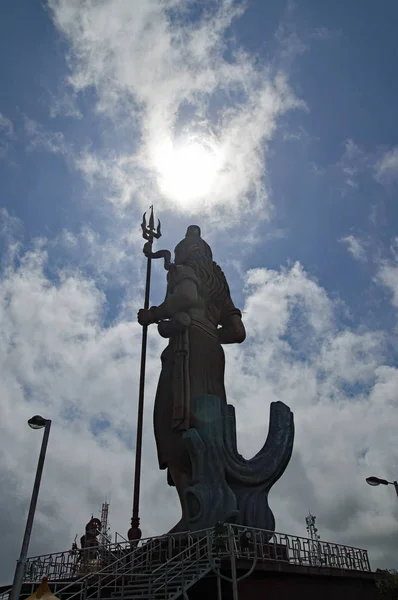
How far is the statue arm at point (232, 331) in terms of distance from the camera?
16.3m

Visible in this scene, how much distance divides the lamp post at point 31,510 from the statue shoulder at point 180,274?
7.51 meters

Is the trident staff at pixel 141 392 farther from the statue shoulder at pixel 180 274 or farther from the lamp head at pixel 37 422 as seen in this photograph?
the lamp head at pixel 37 422

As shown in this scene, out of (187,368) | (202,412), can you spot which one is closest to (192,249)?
(187,368)

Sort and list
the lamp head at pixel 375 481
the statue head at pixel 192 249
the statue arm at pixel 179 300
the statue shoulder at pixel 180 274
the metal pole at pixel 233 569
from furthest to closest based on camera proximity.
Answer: the statue head at pixel 192 249
the statue shoulder at pixel 180 274
the statue arm at pixel 179 300
the lamp head at pixel 375 481
the metal pole at pixel 233 569

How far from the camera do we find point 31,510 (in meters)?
8.43

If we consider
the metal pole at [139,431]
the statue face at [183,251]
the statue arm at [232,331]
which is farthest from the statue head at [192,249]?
the statue arm at [232,331]

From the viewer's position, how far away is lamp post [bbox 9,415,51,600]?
7.83 meters

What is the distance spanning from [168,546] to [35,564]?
12.3 ft

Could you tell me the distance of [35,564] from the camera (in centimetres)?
1297

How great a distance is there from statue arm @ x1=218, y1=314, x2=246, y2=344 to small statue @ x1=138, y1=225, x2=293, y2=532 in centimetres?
3

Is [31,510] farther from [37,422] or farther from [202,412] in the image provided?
[202,412]

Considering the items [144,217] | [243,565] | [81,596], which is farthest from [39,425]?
[144,217]

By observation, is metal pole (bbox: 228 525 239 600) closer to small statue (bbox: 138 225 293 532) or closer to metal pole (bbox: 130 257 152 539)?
small statue (bbox: 138 225 293 532)

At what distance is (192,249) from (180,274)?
4.38 ft
